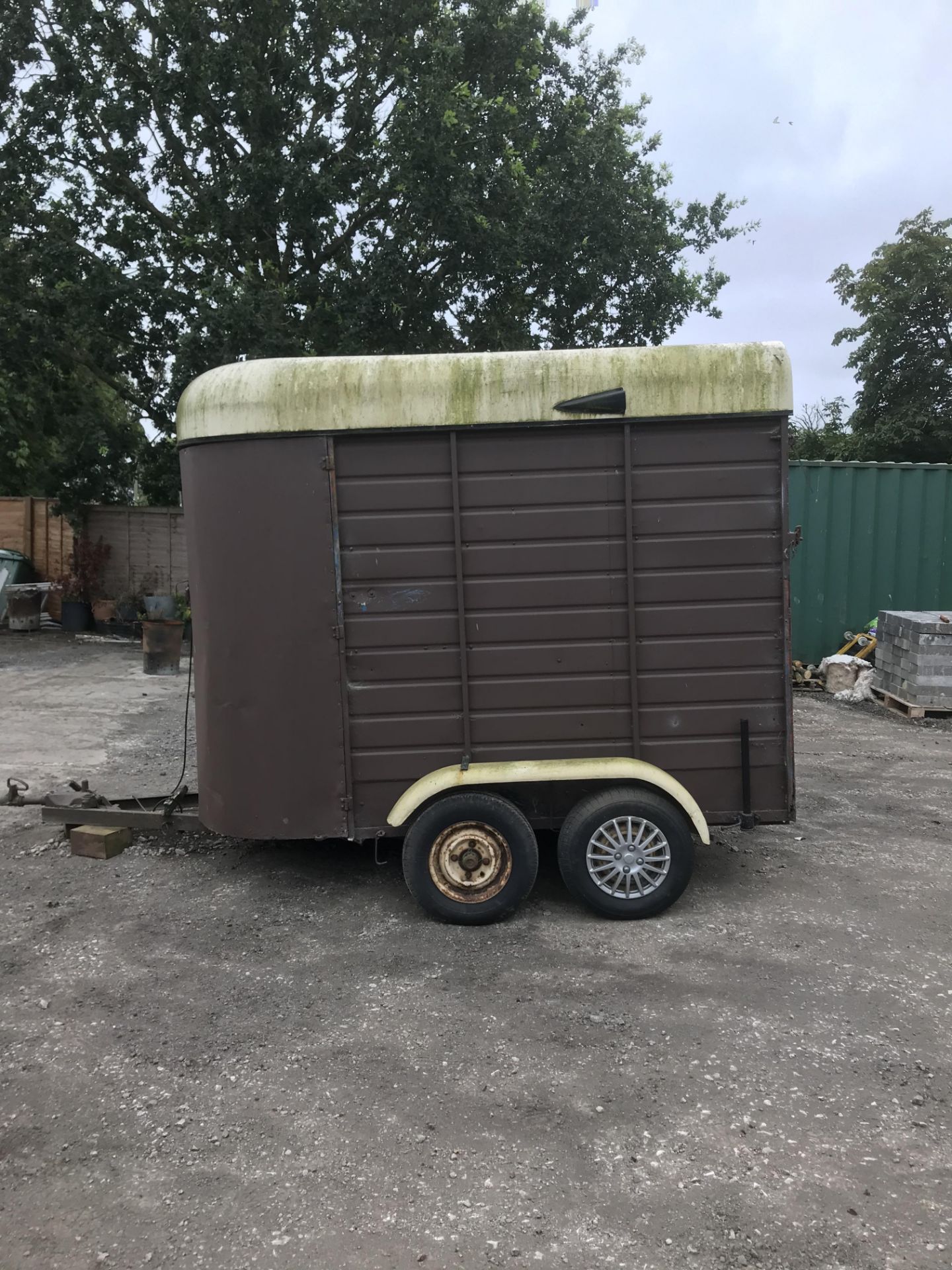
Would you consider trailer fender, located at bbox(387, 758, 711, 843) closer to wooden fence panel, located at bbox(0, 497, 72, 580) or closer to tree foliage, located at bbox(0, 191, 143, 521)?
tree foliage, located at bbox(0, 191, 143, 521)

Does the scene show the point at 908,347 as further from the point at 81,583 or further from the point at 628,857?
the point at 628,857

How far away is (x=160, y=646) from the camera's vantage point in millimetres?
12391

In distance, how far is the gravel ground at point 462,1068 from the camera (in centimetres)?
249

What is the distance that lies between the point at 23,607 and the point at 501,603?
45.1 ft

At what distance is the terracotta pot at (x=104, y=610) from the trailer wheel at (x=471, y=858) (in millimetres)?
13250

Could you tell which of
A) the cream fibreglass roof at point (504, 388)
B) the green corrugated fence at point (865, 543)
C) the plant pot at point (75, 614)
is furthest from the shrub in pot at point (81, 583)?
the cream fibreglass roof at point (504, 388)

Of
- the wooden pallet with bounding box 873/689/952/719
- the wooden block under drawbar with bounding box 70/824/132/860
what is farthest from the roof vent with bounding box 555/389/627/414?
the wooden pallet with bounding box 873/689/952/719

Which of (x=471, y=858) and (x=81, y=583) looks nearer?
(x=471, y=858)

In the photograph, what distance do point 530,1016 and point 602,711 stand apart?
1.48 m

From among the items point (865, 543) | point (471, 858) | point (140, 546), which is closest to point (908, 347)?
point (865, 543)

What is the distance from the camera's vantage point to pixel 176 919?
15.0 ft

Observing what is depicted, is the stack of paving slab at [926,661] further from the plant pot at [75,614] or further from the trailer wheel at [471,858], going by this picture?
the plant pot at [75,614]

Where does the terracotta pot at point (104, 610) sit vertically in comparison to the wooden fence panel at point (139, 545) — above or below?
below

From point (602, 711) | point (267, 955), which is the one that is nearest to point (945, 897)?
point (602, 711)
